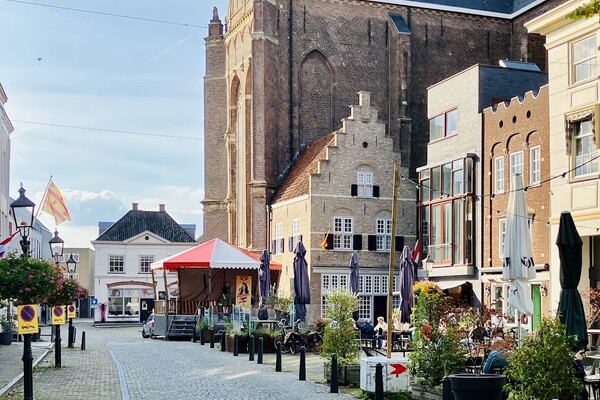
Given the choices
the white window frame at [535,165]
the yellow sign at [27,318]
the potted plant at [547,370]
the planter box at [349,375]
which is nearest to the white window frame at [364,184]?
the white window frame at [535,165]

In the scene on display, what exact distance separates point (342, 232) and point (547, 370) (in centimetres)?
3723

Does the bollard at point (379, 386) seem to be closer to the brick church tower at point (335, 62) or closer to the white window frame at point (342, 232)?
the white window frame at point (342, 232)

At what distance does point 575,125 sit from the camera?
1130 inches

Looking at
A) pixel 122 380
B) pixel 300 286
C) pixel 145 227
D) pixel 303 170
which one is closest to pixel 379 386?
pixel 122 380

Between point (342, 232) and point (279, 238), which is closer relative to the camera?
point (342, 232)

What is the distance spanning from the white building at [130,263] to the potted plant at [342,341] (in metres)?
54.2

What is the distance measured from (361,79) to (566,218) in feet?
133

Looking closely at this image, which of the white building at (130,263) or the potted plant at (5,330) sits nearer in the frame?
the potted plant at (5,330)

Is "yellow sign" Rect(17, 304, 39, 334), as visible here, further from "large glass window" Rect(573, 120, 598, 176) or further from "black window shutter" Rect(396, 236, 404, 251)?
"black window shutter" Rect(396, 236, 404, 251)

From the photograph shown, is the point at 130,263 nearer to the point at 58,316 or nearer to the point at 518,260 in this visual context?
the point at 58,316

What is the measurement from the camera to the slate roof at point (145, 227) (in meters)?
80.3

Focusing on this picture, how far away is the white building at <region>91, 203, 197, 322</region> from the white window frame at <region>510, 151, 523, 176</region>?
44.6m

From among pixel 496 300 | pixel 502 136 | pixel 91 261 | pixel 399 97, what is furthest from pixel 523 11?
pixel 91 261

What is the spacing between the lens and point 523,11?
5797 cm
